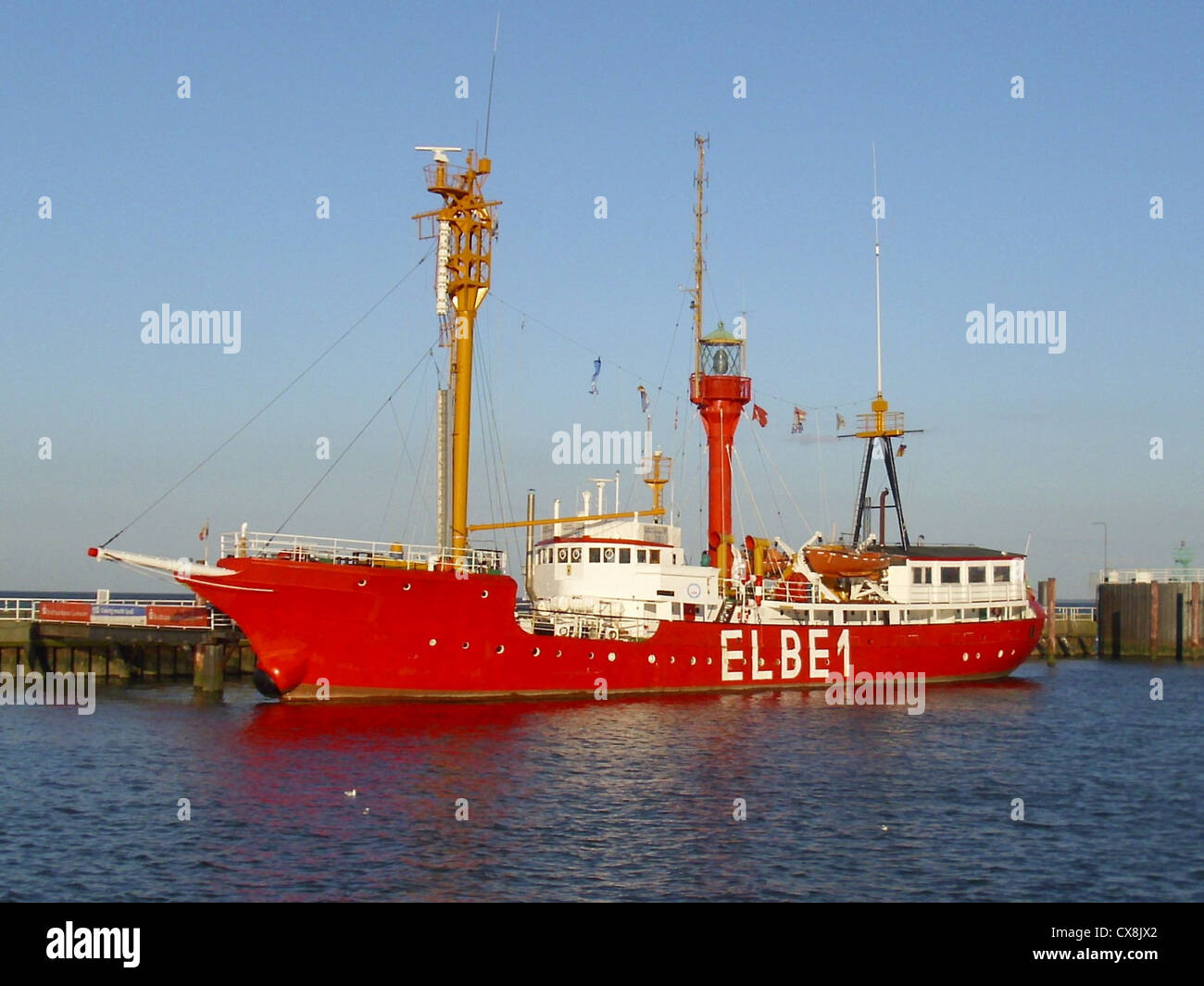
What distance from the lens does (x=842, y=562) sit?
44844mm

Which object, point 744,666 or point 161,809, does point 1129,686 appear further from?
point 161,809

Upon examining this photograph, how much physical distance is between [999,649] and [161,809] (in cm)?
3566

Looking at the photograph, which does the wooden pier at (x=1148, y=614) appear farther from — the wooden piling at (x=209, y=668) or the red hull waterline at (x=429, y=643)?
the wooden piling at (x=209, y=668)

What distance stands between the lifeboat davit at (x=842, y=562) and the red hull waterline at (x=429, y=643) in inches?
176

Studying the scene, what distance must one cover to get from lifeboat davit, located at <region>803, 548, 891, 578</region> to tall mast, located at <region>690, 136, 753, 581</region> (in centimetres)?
349

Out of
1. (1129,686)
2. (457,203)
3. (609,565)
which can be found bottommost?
(1129,686)

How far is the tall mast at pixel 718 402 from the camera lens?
47.1 metres

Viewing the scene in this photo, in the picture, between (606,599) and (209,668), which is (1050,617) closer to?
(606,599)

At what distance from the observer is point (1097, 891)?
19.2 meters

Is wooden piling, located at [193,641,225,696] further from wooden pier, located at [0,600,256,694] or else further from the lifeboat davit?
the lifeboat davit

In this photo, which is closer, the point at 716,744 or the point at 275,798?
the point at 275,798

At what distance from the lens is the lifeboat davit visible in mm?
44844
